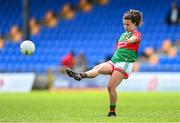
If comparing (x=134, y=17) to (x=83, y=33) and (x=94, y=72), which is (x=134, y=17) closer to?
(x=94, y=72)

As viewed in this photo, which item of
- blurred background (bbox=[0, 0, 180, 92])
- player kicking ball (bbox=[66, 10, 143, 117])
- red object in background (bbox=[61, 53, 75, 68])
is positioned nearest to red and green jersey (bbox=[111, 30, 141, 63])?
player kicking ball (bbox=[66, 10, 143, 117])

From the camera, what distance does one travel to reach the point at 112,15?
1577 inches

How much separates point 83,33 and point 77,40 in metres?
0.69

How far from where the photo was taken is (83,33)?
39.6 meters

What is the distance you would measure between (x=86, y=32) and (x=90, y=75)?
26.2 m

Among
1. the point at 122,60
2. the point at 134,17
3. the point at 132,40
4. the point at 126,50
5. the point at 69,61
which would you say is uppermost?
the point at 69,61

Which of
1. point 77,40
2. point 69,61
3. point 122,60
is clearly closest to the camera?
point 122,60

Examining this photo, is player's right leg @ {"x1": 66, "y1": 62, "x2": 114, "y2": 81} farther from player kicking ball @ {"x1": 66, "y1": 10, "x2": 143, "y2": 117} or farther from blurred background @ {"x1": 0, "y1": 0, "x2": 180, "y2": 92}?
blurred background @ {"x1": 0, "y1": 0, "x2": 180, "y2": 92}

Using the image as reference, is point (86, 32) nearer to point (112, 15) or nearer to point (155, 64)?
point (112, 15)

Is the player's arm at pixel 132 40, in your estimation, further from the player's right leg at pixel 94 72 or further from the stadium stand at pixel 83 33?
the stadium stand at pixel 83 33

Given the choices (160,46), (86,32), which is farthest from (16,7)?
(160,46)

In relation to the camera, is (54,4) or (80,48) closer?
(80,48)

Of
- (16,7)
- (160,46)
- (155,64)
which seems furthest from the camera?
(16,7)

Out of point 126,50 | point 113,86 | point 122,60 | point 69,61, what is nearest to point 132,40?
point 126,50
